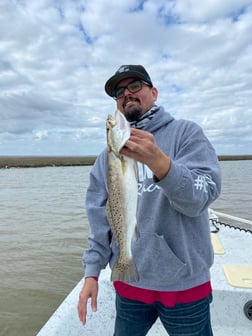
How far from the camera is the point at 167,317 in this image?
219cm

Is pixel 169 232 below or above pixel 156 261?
above

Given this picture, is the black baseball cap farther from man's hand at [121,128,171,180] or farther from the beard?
man's hand at [121,128,171,180]

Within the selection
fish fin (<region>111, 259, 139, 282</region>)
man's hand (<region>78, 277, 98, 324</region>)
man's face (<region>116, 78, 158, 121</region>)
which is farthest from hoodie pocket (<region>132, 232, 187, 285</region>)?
man's face (<region>116, 78, 158, 121</region>)

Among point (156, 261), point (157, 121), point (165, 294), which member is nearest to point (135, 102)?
point (157, 121)

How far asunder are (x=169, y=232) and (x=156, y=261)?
207mm

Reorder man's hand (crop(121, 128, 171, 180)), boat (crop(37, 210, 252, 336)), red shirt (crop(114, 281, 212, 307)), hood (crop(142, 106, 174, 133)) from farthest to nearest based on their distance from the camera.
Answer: boat (crop(37, 210, 252, 336)), hood (crop(142, 106, 174, 133)), red shirt (crop(114, 281, 212, 307)), man's hand (crop(121, 128, 171, 180))

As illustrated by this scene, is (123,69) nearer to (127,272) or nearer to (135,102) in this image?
(135,102)

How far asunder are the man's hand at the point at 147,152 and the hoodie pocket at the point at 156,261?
0.58 metres

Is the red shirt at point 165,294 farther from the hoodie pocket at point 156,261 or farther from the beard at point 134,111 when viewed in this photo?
the beard at point 134,111

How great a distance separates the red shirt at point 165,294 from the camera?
7.02 ft

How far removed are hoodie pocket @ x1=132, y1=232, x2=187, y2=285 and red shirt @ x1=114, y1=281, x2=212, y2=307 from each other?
0.29ft

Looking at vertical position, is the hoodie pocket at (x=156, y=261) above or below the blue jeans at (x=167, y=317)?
above

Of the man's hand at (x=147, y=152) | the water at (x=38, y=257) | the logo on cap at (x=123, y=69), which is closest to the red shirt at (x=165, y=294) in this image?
the man's hand at (x=147, y=152)

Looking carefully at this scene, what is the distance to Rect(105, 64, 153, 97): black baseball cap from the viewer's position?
7.90ft
